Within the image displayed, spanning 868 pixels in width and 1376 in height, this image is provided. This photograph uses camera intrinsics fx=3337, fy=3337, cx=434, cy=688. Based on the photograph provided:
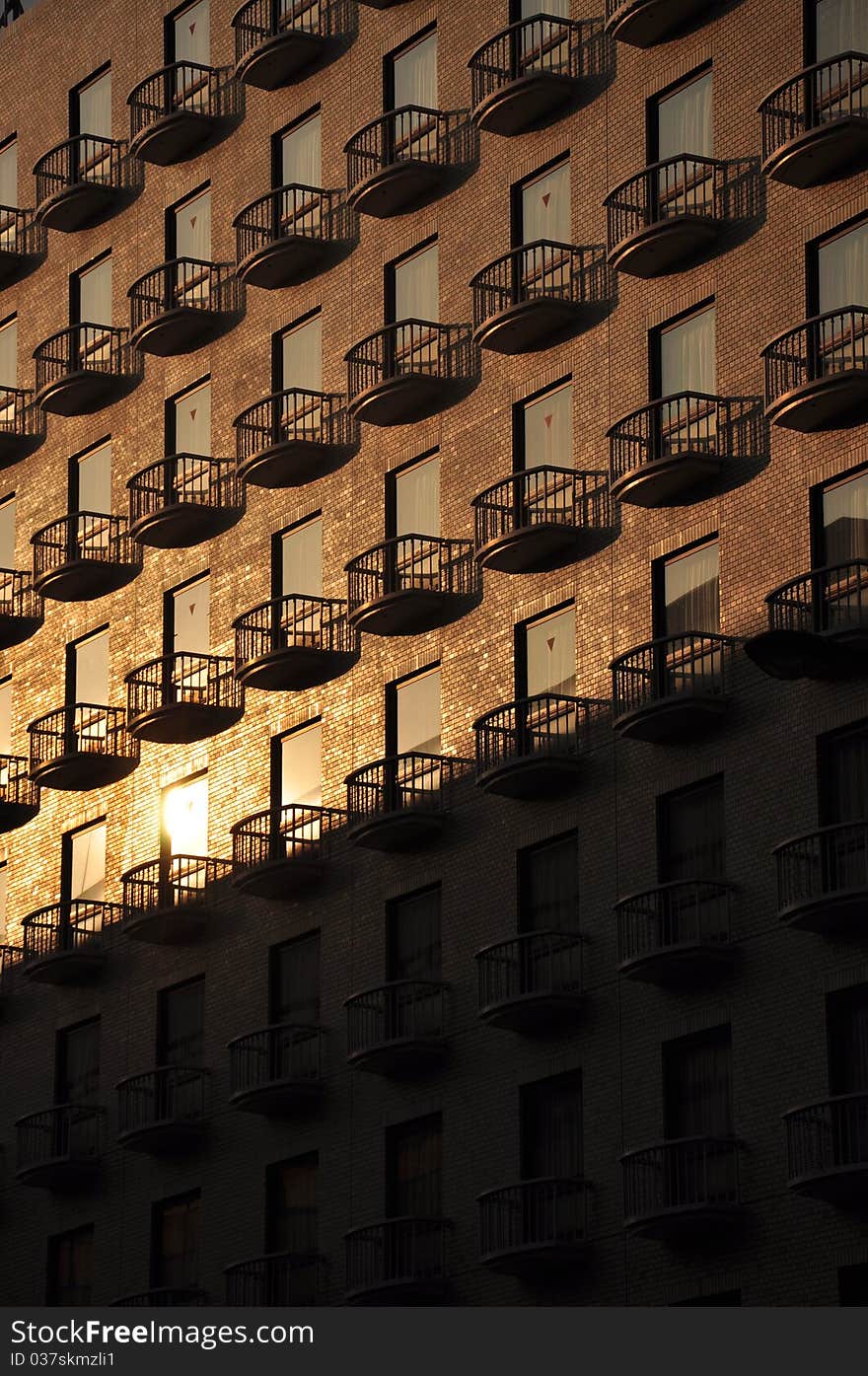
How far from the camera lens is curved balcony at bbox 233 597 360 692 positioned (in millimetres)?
59125

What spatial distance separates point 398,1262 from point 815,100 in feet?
65.0

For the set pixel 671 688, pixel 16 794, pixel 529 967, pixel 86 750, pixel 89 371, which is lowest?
pixel 529 967

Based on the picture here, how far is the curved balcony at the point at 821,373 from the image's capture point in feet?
164

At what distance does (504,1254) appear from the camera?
168 feet

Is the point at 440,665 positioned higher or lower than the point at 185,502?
lower

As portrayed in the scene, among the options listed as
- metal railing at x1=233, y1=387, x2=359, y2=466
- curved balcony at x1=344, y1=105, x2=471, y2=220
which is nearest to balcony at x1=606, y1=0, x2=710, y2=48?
curved balcony at x1=344, y1=105, x2=471, y2=220

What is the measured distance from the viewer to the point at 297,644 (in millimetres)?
59781

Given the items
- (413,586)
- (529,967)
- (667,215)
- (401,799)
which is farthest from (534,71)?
(529,967)

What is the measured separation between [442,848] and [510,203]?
11575mm

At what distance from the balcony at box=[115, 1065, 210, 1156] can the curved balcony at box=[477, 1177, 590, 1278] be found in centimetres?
779

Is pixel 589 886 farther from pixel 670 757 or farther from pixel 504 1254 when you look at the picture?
pixel 504 1254

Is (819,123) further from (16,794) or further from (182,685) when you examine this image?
(16,794)

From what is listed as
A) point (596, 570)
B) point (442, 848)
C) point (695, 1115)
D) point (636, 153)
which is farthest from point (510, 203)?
point (695, 1115)

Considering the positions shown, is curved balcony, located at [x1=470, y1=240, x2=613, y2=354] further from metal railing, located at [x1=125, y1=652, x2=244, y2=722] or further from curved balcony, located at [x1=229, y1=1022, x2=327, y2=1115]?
curved balcony, located at [x1=229, y1=1022, x2=327, y2=1115]
